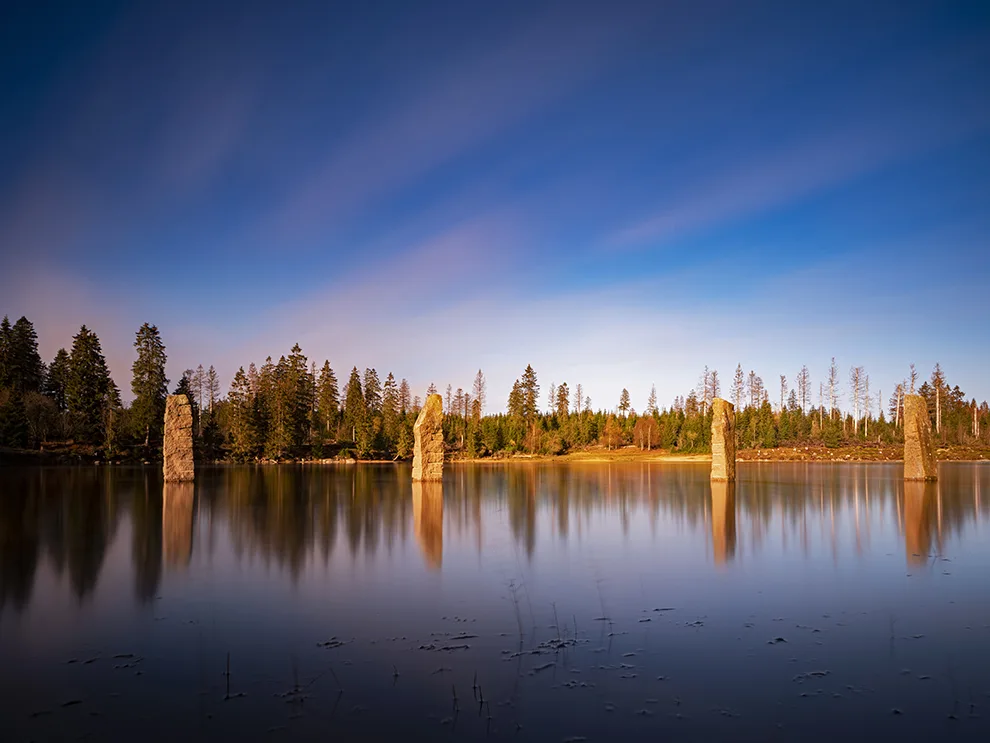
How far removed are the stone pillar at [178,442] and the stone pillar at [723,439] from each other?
30381 millimetres

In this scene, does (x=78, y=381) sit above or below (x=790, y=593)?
above

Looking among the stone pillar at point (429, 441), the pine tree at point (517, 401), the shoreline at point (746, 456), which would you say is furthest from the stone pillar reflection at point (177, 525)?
the pine tree at point (517, 401)

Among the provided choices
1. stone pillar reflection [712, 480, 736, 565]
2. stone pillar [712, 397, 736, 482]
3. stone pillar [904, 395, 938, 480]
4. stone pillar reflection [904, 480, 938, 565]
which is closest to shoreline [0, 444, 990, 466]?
stone pillar [712, 397, 736, 482]

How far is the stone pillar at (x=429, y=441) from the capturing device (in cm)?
3859

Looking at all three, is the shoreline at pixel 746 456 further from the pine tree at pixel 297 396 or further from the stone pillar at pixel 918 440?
the stone pillar at pixel 918 440

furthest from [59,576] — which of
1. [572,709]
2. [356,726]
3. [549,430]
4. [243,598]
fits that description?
[549,430]

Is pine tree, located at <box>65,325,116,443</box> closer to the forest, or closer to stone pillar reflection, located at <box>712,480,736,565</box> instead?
the forest

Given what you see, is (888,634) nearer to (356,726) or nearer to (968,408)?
(356,726)

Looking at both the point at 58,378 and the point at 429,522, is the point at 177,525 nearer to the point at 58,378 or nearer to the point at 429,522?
the point at 429,522

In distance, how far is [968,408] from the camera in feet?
364

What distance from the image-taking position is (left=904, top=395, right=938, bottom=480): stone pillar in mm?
35594

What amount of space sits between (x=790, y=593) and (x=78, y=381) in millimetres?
70805

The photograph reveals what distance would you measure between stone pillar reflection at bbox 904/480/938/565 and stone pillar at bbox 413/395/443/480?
77.4ft

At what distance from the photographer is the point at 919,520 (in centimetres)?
2183
